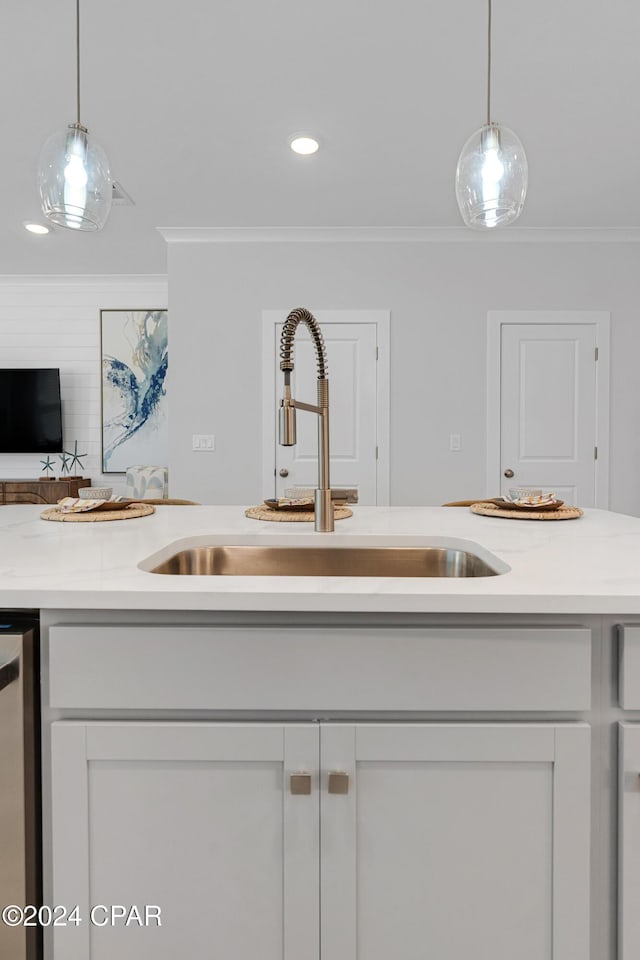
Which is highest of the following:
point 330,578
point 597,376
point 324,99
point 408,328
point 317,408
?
point 324,99

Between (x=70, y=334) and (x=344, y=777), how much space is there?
5.49m

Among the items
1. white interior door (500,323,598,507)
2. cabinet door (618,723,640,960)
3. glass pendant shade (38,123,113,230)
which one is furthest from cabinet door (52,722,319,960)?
white interior door (500,323,598,507)

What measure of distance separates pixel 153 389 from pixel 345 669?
491 cm

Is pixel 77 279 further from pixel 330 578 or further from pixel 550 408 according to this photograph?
pixel 330 578

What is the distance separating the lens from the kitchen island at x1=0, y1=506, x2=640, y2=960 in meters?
0.82

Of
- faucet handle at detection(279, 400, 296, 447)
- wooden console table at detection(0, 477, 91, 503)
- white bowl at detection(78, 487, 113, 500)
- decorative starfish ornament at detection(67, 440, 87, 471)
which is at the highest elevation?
faucet handle at detection(279, 400, 296, 447)

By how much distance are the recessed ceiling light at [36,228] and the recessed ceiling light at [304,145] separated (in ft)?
6.96

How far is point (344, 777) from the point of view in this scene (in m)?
0.82

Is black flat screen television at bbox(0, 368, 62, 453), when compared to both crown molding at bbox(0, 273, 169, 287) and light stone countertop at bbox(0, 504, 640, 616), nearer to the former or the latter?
crown molding at bbox(0, 273, 169, 287)

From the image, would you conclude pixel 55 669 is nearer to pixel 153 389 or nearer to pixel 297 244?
pixel 297 244

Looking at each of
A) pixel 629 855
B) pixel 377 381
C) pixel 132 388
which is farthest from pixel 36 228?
pixel 629 855

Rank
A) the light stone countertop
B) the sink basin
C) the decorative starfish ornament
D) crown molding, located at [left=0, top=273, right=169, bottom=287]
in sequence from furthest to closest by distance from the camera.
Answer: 1. the decorative starfish ornament
2. crown molding, located at [left=0, top=273, right=169, bottom=287]
3. the sink basin
4. the light stone countertop

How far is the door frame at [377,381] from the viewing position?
4.07 metres

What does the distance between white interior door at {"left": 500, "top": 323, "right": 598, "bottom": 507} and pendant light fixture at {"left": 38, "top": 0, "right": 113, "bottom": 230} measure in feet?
10.5
